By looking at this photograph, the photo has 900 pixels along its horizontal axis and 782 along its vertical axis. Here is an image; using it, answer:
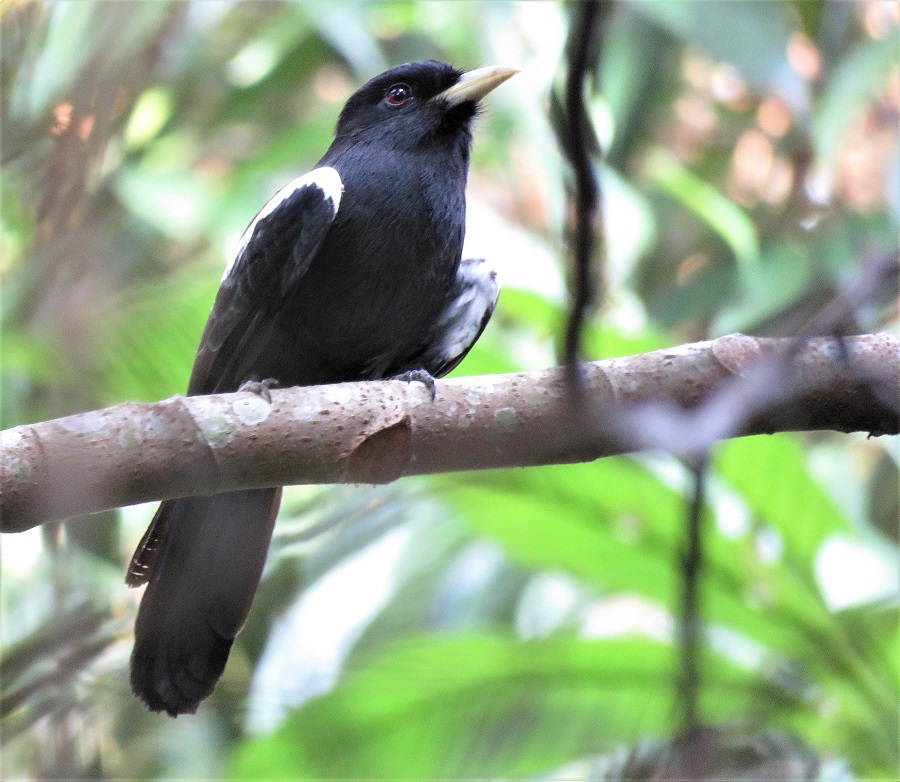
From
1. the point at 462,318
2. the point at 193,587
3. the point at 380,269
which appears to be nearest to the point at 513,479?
the point at 462,318

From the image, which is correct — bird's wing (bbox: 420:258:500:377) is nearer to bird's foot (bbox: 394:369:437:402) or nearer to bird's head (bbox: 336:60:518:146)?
bird's head (bbox: 336:60:518:146)

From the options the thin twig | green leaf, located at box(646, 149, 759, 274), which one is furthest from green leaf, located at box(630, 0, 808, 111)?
the thin twig

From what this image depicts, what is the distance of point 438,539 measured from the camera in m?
4.51

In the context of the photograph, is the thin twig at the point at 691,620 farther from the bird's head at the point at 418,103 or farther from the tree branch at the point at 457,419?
the bird's head at the point at 418,103

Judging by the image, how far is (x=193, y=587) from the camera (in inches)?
117

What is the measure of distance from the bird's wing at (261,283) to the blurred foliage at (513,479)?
0.30m

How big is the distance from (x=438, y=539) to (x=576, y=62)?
11.4 feet

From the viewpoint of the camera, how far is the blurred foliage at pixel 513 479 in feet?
9.89

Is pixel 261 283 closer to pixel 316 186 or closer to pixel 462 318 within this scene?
pixel 316 186

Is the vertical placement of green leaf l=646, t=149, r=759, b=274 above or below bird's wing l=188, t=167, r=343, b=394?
below

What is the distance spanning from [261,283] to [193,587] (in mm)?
817

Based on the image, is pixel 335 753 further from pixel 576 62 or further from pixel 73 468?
pixel 576 62

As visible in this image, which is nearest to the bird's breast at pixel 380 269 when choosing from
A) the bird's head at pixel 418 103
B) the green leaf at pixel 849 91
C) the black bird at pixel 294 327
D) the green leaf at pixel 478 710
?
the black bird at pixel 294 327

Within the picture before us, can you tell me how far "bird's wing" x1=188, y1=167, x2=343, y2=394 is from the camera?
2896 mm
